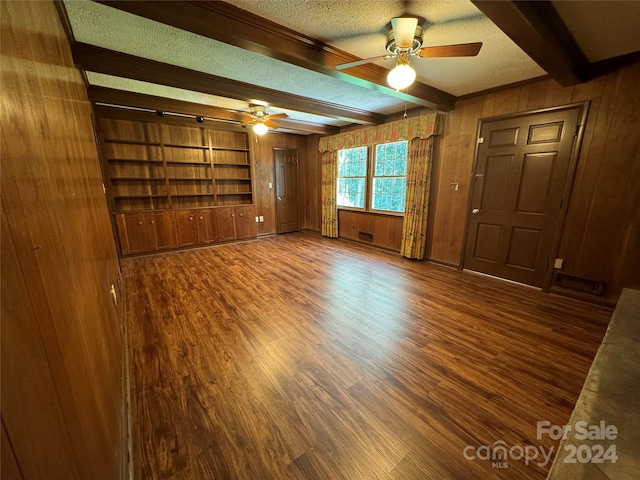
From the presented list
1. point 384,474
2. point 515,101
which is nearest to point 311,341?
point 384,474

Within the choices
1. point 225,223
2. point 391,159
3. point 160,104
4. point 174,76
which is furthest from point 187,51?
point 391,159

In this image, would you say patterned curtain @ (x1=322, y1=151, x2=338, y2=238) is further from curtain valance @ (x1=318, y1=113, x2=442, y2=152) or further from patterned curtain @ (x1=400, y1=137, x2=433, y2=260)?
patterned curtain @ (x1=400, y1=137, x2=433, y2=260)

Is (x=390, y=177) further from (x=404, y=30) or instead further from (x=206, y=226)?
(x=206, y=226)

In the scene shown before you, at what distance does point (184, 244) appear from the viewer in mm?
4781

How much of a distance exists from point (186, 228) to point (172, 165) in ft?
4.06

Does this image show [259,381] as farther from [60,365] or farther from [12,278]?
[12,278]

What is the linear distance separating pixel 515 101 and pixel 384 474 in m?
4.00

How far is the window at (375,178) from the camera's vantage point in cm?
446

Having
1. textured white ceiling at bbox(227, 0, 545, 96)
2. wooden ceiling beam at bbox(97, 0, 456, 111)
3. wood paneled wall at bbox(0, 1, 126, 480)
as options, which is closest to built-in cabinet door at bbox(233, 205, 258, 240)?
wooden ceiling beam at bbox(97, 0, 456, 111)

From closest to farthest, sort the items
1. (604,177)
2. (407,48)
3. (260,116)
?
(407,48), (604,177), (260,116)

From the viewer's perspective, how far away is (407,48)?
199 centimetres

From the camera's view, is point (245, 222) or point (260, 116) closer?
point (260, 116)

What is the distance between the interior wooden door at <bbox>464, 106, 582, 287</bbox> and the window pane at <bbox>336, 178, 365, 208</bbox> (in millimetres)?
2177

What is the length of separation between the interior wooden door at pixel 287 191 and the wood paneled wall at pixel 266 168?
0.12 meters
